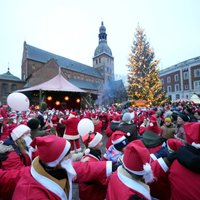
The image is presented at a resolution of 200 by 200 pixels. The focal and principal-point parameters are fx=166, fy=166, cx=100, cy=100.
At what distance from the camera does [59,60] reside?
55.7 m

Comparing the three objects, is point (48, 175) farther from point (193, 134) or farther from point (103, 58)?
point (103, 58)

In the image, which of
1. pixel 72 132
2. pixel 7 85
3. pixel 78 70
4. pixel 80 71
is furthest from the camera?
pixel 80 71

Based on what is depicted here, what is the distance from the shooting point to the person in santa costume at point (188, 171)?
4.95 ft

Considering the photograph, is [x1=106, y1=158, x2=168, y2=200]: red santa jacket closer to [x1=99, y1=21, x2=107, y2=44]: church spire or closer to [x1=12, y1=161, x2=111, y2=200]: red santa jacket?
[x1=12, y1=161, x2=111, y2=200]: red santa jacket

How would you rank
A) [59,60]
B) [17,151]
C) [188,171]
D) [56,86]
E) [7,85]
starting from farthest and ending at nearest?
[59,60] < [7,85] < [56,86] < [17,151] < [188,171]

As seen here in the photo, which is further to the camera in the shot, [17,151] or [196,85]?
[196,85]

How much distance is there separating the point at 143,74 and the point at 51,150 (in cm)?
2151

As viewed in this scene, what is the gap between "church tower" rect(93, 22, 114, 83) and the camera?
71.6 meters

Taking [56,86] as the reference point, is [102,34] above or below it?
above

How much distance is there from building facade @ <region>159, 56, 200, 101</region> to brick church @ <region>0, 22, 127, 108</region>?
13.8 meters

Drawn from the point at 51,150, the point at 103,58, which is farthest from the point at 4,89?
the point at 51,150

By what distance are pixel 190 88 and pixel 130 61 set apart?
28.2m

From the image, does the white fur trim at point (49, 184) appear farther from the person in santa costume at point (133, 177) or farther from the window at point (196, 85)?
the window at point (196, 85)

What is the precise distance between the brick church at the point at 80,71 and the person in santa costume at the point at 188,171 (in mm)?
18677
